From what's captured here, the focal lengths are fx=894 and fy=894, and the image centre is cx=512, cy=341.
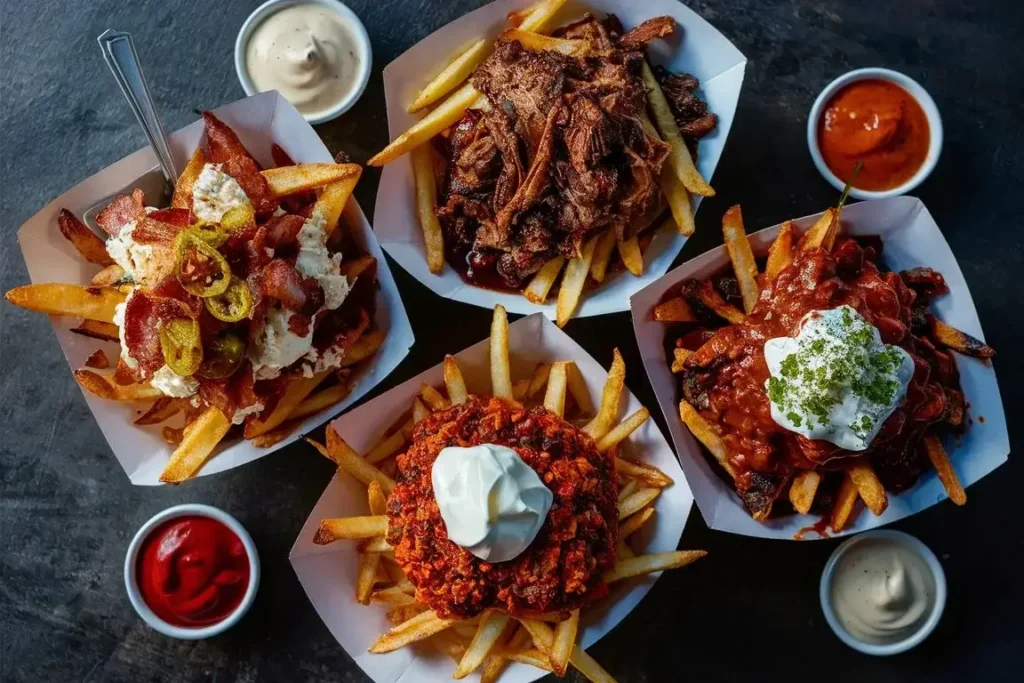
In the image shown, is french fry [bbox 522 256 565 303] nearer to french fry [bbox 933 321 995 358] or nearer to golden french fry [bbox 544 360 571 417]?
golden french fry [bbox 544 360 571 417]

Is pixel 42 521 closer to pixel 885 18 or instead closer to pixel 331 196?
pixel 331 196

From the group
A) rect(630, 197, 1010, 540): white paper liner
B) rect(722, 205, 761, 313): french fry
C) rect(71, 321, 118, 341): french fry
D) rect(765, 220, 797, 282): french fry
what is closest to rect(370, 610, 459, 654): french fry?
rect(630, 197, 1010, 540): white paper liner

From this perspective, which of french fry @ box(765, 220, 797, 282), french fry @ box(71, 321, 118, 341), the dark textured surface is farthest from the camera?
the dark textured surface

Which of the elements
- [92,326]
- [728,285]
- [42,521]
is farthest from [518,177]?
[42,521]

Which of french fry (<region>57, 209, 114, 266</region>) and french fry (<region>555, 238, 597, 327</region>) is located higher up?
french fry (<region>57, 209, 114, 266</region>)

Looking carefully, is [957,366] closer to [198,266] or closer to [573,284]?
[573,284]

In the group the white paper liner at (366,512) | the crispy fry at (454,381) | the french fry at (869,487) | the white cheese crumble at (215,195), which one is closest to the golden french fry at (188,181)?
the white cheese crumble at (215,195)
